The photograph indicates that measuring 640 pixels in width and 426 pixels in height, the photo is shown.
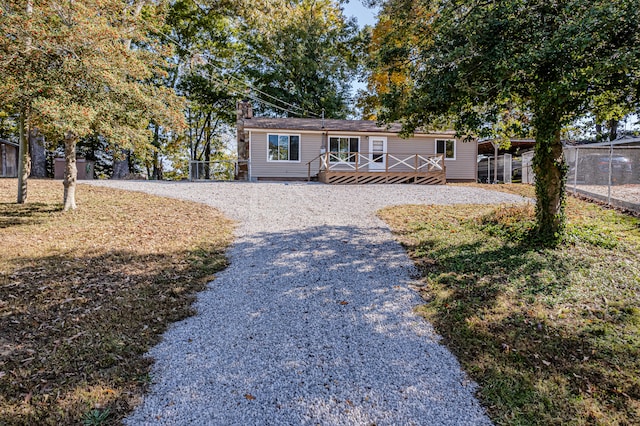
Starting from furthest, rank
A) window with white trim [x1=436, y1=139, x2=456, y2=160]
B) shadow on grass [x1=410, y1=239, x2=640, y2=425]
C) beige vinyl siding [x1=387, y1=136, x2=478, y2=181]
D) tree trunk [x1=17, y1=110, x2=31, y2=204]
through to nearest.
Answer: window with white trim [x1=436, y1=139, x2=456, y2=160]
beige vinyl siding [x1=387, y1=136, x2=478, y2=181]
tree trunk [x1=17, y1=110, x2=31, y2=204]
shadow on grass [x1=410, y1=239, x2=640, y2=425]

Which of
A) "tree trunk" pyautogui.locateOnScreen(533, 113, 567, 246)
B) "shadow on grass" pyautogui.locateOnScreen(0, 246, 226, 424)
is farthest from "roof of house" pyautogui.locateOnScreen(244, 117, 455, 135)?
"shadow on grass" pyautogui.locateOnScreen(0, 246, 226, 424)

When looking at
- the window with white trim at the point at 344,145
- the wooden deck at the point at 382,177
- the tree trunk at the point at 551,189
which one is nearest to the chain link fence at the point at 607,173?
the tree trunk at the point at 551,189

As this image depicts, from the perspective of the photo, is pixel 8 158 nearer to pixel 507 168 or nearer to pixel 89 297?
pixel 89 297

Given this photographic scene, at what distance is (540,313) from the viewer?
165 inches

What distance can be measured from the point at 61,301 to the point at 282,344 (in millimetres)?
2810

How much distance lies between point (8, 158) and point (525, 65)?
25.5 m

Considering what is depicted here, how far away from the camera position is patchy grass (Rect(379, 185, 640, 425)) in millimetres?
2854

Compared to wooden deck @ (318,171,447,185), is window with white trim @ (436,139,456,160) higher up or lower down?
higher up

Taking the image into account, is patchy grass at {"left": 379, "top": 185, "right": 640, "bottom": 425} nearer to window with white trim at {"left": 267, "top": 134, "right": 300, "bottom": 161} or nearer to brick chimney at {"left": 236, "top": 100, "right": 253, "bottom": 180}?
window with white trim at {"left": 267, "top": 134, "right": 300, "bottom": 161}

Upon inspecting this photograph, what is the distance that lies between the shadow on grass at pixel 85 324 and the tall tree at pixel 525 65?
4493 mm

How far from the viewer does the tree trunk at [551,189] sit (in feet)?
19.5

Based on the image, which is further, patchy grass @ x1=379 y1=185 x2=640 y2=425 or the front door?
the front door

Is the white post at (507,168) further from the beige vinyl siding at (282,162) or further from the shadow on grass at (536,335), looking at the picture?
the shadow on grass at (536,335)

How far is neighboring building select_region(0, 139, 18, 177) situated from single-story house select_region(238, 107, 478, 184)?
42.9ft
